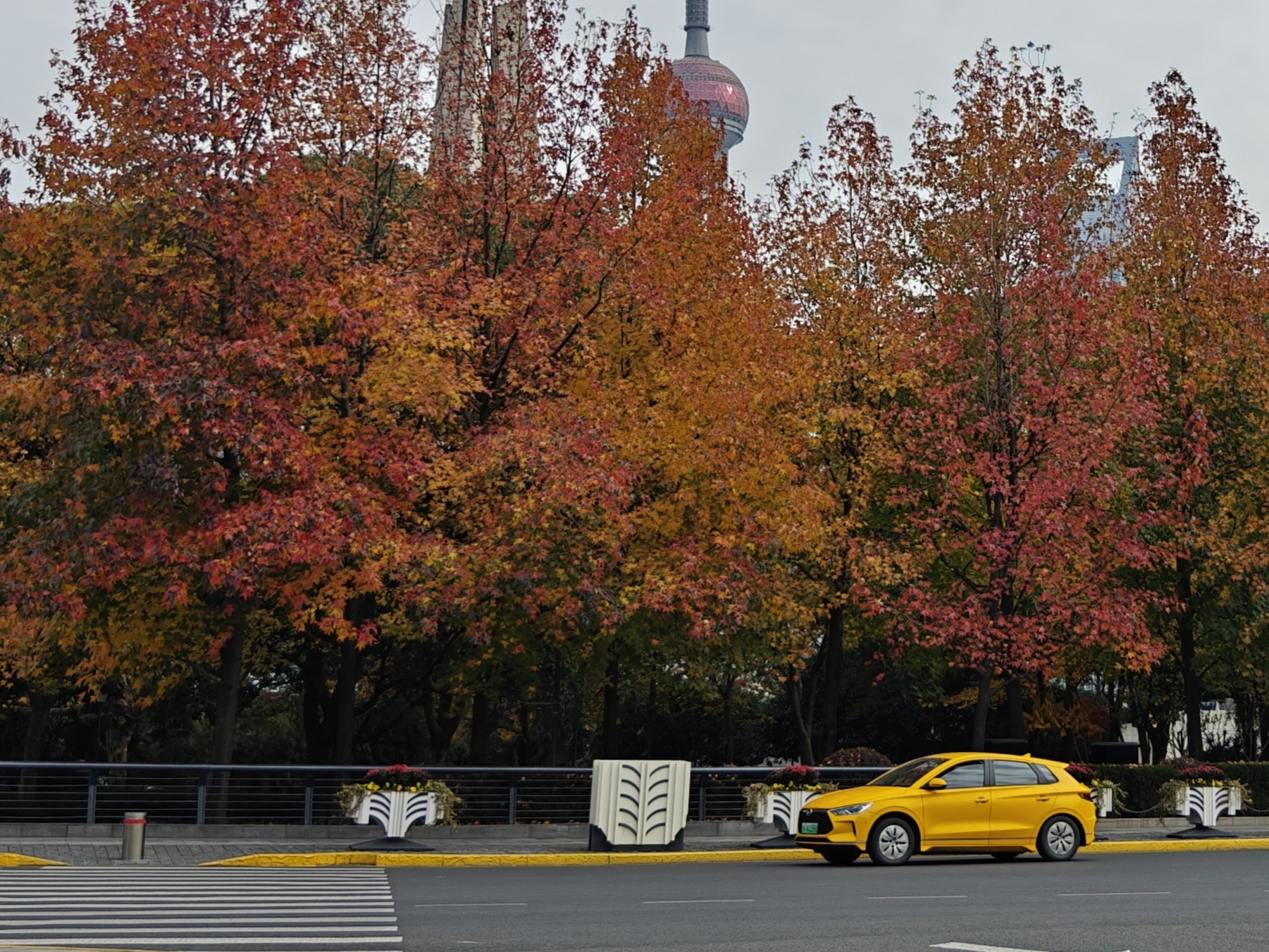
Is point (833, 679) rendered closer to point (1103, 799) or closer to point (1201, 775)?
point (1103, 799)

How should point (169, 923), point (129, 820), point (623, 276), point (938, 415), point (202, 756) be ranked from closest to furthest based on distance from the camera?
1. point (169, 923)
2. point (129, 820)
3. point (623, 276)
4. point (938, 415)
5. point (202, 756)

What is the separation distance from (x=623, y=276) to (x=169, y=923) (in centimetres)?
1854

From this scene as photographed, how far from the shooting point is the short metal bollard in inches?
806

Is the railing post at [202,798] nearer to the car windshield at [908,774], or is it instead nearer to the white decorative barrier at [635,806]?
the white decorative barrier at [635,806]

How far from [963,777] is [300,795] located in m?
11.6

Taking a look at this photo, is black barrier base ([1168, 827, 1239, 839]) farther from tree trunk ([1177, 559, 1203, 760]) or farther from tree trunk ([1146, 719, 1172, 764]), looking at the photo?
tree trunk ([1146, 719, 1172, 764])

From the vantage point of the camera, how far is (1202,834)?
1105 inches

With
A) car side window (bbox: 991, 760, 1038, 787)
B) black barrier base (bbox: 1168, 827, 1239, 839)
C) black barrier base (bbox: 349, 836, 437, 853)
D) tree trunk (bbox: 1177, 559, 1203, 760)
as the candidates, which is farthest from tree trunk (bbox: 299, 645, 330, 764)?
tree trunk (bbox: 1177, 559, 1203, 760)

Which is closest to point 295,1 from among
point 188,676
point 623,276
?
point 623,276

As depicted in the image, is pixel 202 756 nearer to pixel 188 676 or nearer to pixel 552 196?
pixel 188 676

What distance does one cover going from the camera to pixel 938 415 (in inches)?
1230

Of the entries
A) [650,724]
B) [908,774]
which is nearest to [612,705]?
[650,724]

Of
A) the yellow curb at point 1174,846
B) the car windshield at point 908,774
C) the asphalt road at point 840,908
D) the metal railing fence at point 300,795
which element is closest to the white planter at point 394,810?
the metal railing fence at point 300,795

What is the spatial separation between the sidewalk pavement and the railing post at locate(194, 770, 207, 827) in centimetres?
22
